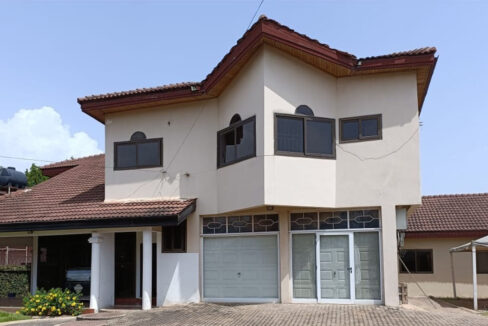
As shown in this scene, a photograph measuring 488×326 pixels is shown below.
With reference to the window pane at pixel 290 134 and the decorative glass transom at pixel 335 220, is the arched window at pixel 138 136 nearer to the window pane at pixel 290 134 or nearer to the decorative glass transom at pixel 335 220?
the window pane at pixel 290 134

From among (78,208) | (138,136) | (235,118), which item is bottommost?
(78,208)

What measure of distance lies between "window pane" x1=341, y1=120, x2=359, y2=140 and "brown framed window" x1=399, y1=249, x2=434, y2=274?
8.33m

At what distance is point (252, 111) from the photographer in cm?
1465

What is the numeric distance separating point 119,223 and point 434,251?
1271 cm

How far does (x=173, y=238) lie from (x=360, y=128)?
649cm

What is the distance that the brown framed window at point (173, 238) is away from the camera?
16.3 metres

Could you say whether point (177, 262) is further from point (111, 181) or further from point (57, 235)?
point (57, 235)

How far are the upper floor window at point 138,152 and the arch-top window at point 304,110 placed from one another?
4.81m

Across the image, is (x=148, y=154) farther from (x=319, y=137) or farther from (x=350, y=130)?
(x=350, y=130)

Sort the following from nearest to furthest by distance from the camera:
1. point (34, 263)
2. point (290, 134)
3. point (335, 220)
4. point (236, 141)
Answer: point (290, 134) → point (335, 220) → point (236, 141) → point (34, 263)

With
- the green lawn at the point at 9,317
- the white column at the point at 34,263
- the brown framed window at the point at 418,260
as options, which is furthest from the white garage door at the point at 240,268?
the brown framed window at the point at 418,260

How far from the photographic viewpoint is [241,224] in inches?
625

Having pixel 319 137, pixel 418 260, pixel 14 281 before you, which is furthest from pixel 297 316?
pixel 14 281

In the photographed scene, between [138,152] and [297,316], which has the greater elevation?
[138,152]
